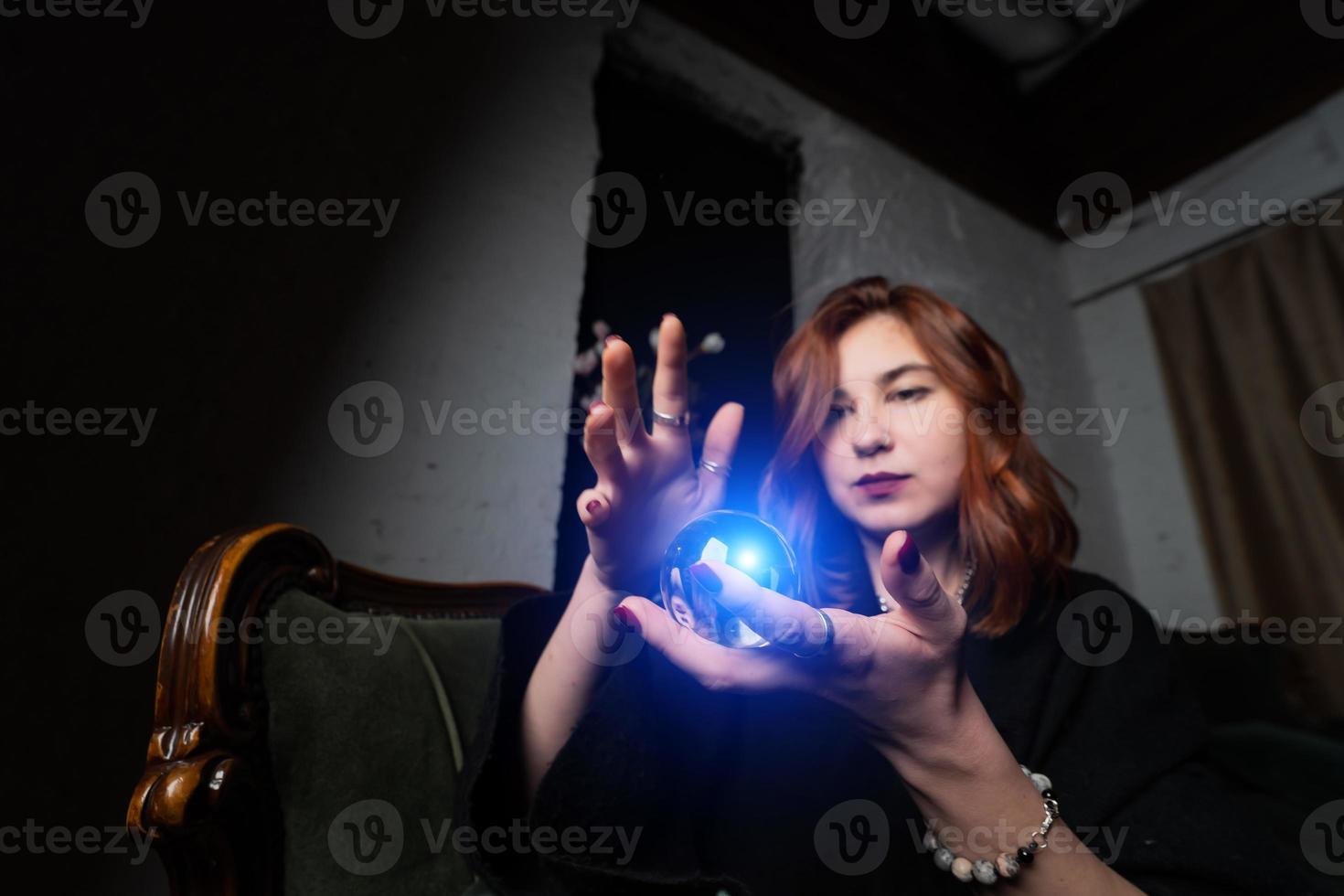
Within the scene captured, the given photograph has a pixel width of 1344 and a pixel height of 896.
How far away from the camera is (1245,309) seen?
2.67 m

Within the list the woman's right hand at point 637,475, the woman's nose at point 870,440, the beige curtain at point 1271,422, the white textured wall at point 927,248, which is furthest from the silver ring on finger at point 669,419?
the beige curtain at point 1271,422

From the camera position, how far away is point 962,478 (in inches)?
34.4

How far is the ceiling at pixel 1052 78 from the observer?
2.30 meters

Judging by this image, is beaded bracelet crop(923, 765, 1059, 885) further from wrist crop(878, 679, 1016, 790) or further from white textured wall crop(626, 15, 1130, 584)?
white textured wall crop(626, 15, 1130, 584)

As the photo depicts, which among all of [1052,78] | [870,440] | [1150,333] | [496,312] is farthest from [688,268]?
[1150,333]

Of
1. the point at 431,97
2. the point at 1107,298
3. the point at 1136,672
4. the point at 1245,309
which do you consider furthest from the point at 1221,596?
the point at 431,97

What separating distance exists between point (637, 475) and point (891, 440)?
17.6 inches

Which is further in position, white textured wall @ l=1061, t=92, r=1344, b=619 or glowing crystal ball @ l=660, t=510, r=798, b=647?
white textured wall @ l=1061, t=92, r=1344, b=619

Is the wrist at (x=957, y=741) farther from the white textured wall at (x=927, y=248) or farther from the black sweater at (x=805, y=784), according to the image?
the white textured wall at (x=927, y=248)

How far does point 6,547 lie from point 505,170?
1.22 m

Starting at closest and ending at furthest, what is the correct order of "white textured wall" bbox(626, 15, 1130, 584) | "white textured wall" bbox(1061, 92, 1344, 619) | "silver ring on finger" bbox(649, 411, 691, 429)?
"silver ring on finger" bbox(649, 411, 691, 429) → "white textured wall" bbox(626, 15, 1130, 584) → "white textured wall" bbox(1061, 92, 1344, 619)

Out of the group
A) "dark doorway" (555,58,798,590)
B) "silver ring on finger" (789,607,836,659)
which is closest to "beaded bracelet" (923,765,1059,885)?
"silver ring on finger" (789,607,836,659)

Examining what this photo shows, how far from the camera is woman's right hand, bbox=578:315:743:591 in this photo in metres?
0.53

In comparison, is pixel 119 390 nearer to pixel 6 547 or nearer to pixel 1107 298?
pixel 6 547
